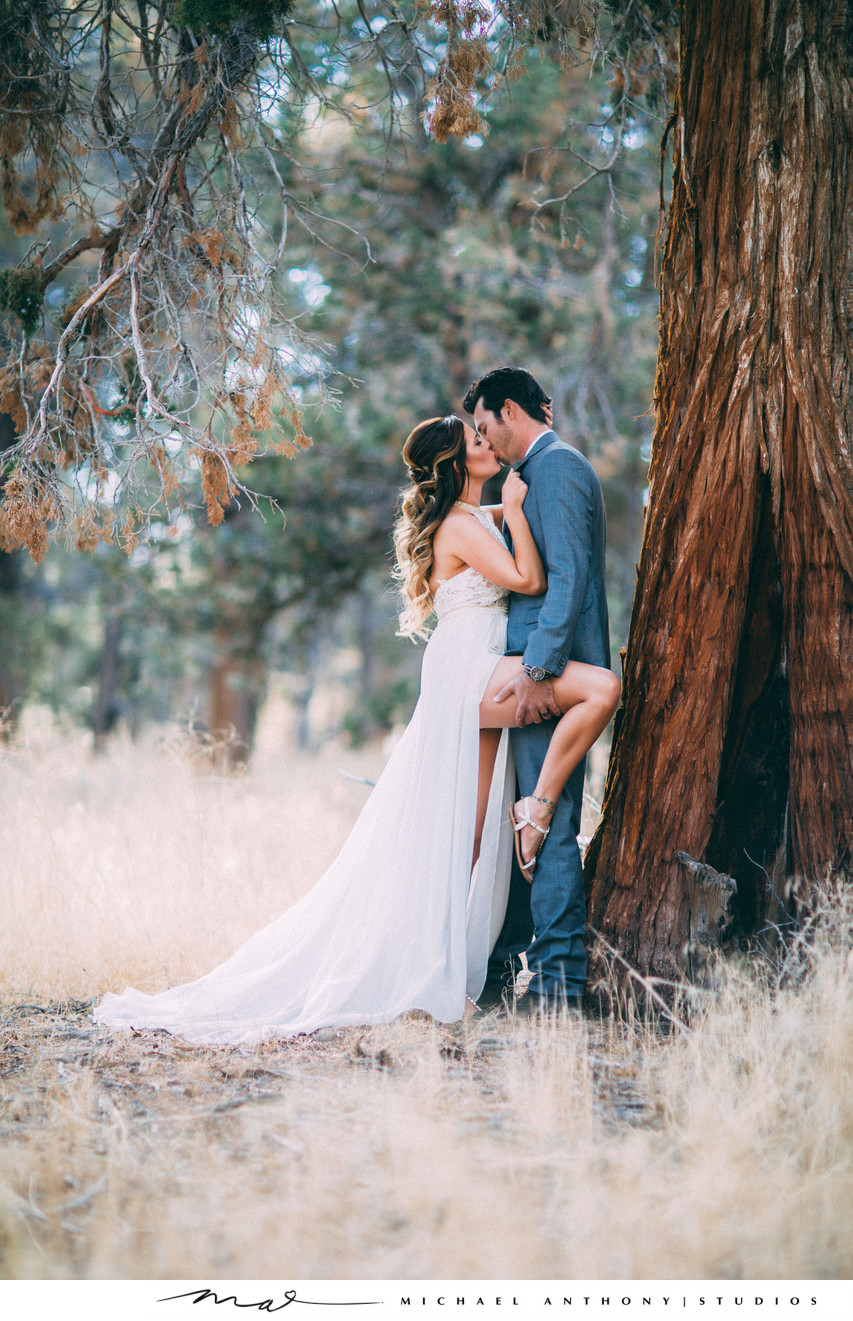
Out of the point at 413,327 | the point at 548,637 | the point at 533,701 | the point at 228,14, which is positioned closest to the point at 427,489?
the point at 548,637

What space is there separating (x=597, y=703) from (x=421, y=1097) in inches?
61.4

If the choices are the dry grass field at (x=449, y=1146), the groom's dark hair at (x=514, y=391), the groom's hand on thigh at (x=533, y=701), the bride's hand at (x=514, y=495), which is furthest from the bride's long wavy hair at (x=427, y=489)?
the dry grass field at (x=449, y=1146)

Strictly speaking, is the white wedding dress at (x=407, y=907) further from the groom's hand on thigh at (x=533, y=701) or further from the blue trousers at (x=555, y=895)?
the groom's hand on thigh at (x=533, y=701)

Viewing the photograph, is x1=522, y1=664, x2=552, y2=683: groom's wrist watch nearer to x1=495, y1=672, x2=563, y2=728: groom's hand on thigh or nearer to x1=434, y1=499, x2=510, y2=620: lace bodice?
x1=495, y1=672, x2=563, y2=728: groom's hand on thigh

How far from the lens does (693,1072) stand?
2906mm

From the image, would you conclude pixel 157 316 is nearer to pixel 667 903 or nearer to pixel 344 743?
pixel 667 903

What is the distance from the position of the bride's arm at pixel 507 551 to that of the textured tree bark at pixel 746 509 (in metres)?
0.44

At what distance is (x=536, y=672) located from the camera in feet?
12.1

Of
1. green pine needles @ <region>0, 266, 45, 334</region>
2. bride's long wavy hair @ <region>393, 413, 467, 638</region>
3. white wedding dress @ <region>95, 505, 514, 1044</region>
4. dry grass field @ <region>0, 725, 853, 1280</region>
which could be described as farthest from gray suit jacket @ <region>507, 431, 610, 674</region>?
green pine needles @ <region>0, 266, 45, 334</region>

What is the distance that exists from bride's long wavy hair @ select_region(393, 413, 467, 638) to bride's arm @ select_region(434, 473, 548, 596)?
19 cm

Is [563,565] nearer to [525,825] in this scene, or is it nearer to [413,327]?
[525,825]

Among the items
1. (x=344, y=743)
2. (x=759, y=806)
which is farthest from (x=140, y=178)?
(x=344, y=743)

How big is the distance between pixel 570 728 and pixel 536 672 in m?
0.26

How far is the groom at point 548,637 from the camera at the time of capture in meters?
3.64
